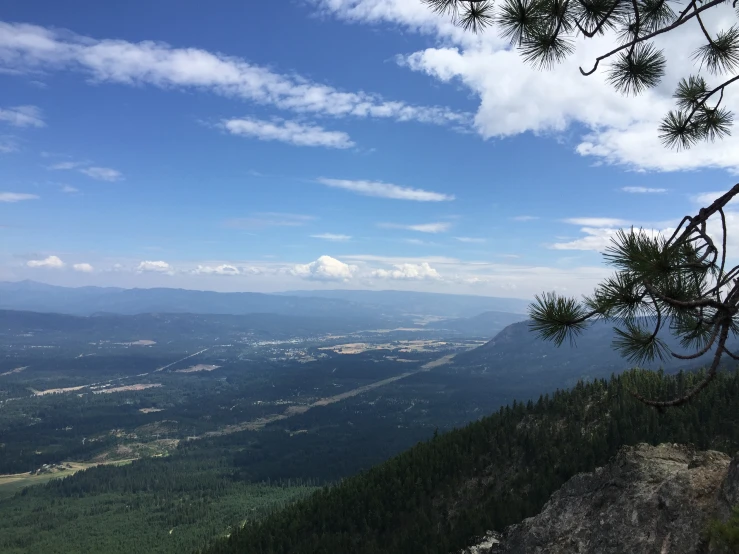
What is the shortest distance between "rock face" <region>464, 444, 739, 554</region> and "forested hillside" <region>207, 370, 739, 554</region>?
4619 cm

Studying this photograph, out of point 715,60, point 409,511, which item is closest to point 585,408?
point 409,511

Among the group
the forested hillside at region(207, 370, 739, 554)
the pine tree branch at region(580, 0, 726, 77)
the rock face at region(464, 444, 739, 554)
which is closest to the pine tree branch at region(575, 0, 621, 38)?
the pine tree branch at region(580, 0, 726, 77)

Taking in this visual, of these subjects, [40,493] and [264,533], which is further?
[40,493]

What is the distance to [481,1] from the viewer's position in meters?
10.3

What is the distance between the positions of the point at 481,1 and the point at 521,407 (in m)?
106

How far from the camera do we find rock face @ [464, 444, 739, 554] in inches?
548

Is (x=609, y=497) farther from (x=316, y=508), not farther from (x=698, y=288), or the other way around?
(x=316, y=508)

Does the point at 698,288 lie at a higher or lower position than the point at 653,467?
higher

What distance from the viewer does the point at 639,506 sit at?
56.3ft

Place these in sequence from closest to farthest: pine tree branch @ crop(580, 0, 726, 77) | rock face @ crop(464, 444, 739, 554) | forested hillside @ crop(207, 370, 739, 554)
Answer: pine tree branch @ crop(580, 0, 726, 77) < rock face @ crop(464, 444, 739, 554) < forested hillside @ crop(207, 370, 739, 554)

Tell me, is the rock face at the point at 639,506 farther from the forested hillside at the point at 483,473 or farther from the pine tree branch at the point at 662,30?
the forested hillside at the point at 483,473

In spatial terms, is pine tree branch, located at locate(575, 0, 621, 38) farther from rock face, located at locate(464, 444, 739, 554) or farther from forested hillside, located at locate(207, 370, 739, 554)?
forested hillside, located at locate(207, 370, 739, 554)

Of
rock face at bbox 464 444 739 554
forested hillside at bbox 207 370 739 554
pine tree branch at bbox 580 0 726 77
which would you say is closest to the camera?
pine tree branch at bbox 580 0 726 77

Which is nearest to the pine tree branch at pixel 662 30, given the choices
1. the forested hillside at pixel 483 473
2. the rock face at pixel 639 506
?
the rock face at pixel 639 506
